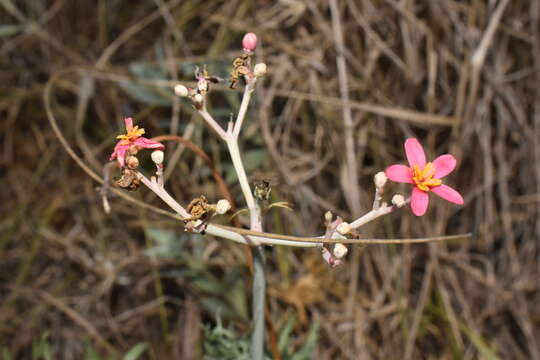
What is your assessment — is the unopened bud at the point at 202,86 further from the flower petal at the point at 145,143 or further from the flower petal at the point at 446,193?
the flower petal at the point at 446,193

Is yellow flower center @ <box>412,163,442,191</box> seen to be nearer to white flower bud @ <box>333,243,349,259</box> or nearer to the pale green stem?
white flower bud @ <box>333,243,349,259</box>

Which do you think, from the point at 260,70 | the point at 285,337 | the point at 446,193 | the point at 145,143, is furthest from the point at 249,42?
the point at 285,337

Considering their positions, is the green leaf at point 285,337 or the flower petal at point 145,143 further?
the green leaf at point 285,337

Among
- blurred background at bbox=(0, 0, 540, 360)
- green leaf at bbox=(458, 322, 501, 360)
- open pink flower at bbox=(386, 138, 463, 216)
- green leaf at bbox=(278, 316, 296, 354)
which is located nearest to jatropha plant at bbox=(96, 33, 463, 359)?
open pink flower at bbox=(386, 138, 463, 216)

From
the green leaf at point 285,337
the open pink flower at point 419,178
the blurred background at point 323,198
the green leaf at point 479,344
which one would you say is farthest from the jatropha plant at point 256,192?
the green leaf at point 479,344

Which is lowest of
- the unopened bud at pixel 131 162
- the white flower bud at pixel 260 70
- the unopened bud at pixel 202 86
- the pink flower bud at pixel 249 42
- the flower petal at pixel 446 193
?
the unopened bud at pixel 131 162

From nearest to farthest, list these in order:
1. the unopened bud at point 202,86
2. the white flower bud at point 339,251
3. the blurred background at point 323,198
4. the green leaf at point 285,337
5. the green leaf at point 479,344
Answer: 1. the white flower bud at point 339,251
2. the unopened bud at point 202,86
3. the green leaf at point 285,337
4. the green leaf at point 479,344
5. the blurred background at point 323,198
